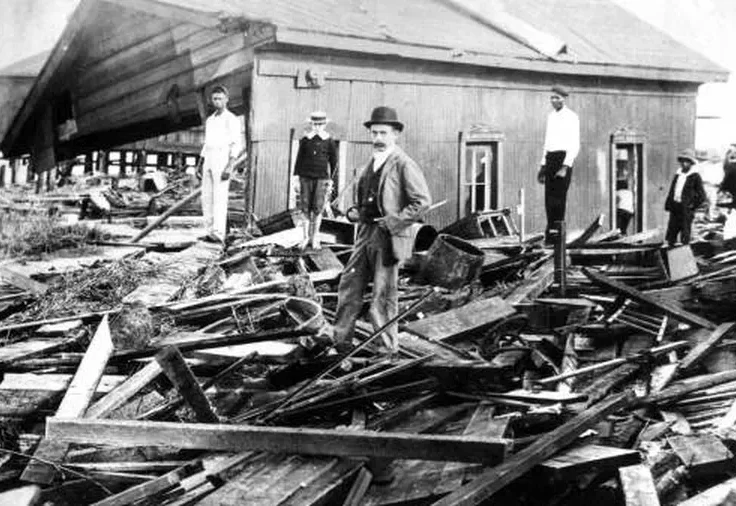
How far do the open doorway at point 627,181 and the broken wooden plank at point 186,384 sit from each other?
13.8 meters

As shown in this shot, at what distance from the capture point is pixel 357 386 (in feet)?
18.0

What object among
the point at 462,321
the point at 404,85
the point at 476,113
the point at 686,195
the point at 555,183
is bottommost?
the point at 462,321

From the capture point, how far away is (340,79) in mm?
13156

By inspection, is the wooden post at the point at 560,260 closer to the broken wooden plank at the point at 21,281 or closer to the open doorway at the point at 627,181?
the broken wooden plank at the point at 21,281

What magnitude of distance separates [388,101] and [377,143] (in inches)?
293

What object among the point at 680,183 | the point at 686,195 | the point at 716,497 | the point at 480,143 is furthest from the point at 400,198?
the point at 480,143

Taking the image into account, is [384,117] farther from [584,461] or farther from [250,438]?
[584,461]

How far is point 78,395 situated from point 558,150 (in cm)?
813

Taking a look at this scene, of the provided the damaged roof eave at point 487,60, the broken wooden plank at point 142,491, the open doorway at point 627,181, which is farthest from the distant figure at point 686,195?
the broken wooden plank at point 142,491

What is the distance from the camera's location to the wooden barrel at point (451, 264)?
9555 millimetres

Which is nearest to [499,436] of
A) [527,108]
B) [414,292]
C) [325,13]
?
[414,292]

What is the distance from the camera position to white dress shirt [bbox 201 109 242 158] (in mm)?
10773

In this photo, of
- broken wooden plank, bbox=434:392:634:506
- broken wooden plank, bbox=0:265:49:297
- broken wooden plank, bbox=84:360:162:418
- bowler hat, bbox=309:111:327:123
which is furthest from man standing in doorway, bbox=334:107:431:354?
bowler hat, bbox=309:111:327:123

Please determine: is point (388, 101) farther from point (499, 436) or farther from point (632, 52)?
point (499, 436)
